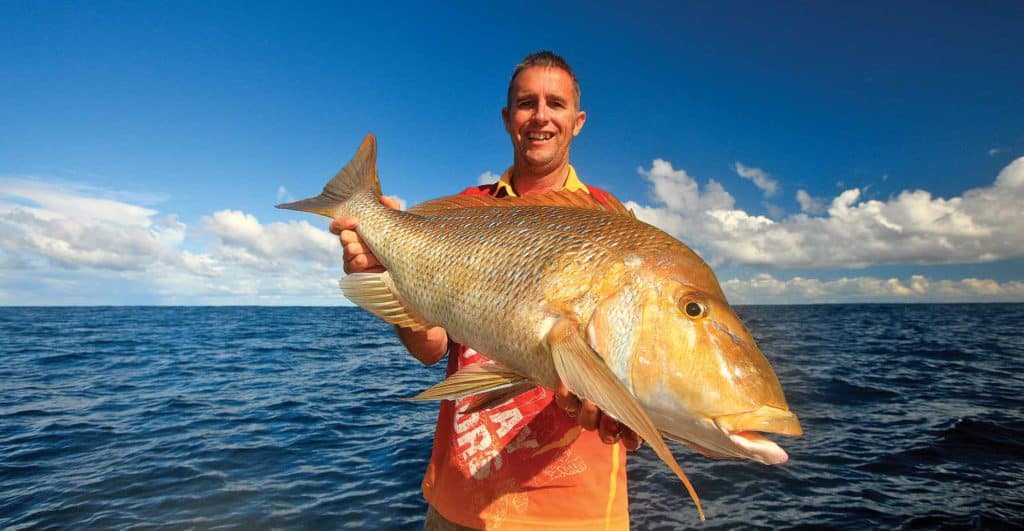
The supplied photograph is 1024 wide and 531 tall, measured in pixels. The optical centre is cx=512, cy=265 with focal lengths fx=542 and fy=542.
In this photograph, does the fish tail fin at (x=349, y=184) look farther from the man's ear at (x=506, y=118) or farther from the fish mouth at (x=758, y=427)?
the fish mouth at (x=758, y=427)

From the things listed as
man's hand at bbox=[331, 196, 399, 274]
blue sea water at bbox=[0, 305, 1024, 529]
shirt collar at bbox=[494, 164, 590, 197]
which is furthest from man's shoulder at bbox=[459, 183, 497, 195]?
blue sea water at bbox=[0, 305, 1024, 529]

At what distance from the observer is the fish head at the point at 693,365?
1619mm

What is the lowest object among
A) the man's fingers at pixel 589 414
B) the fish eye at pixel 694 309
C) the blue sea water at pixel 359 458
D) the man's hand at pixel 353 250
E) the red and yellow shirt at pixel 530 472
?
the blue sea water at pixel 359 458

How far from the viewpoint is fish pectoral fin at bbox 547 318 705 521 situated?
1556mm

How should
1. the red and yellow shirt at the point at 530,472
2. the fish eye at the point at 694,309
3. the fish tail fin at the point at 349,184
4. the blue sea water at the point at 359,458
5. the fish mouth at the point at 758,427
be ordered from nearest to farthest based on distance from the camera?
the fish mouth at the point at 758,427, the fish eye at the point at 694,309, the red and yellow shirt at the point at 530,472, the fish tail fin at the point at 349,184, the blue sea water at the point at 359,458

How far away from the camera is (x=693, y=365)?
1.69 metres

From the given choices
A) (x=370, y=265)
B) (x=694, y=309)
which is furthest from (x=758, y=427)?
(x=370, y=265)

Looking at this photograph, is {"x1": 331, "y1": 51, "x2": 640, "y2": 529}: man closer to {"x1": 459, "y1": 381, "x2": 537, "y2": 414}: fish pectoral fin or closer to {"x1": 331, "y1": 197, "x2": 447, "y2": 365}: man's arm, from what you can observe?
{"x1": 331, "y1": 197, "x2": 447, "y2": 365}: man's arm

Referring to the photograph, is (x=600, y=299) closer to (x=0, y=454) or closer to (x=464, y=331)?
(x=464, y=331)

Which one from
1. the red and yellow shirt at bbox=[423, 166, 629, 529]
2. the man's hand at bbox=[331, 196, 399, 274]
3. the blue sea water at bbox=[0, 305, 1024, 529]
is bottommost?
the blue sea water at bbox=[0, 305, 1024, 529]

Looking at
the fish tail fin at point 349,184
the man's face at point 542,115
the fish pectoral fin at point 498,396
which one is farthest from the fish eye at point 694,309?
the fish tail fin at point 349,184

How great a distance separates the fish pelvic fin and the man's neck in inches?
58.4

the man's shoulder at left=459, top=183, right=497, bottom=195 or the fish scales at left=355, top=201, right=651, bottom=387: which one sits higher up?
the man's shoulder at left=459, top=183, right=497, bottom=195

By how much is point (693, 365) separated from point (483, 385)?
725 mm
